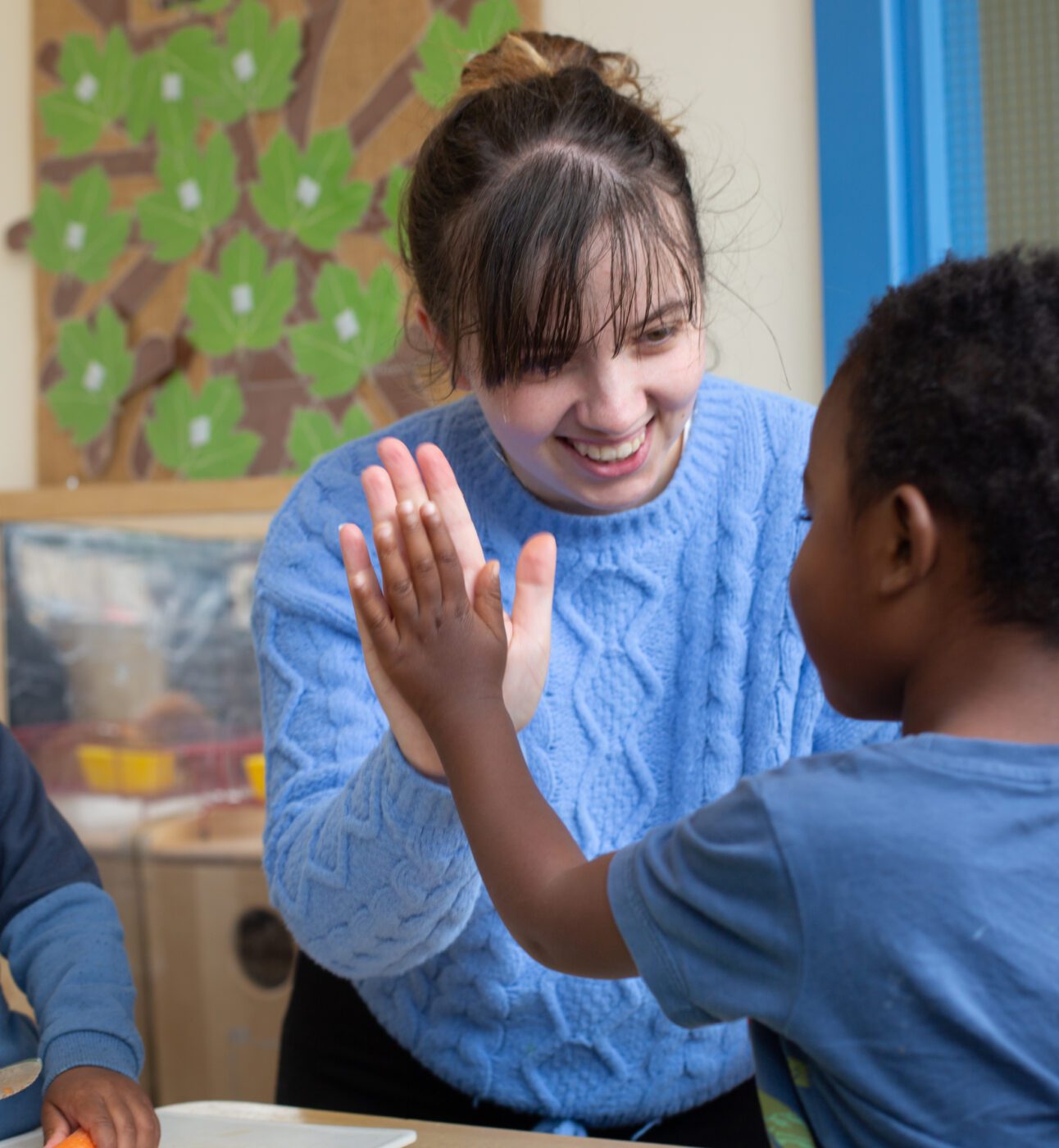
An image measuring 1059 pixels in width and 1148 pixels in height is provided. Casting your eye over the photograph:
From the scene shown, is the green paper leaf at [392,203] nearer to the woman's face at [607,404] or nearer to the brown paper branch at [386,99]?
the brown paper branch at [386,99]

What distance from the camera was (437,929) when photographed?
81cm

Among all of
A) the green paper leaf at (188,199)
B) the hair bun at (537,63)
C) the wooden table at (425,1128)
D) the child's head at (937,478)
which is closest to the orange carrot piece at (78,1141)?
the wooden table at (425,1128)

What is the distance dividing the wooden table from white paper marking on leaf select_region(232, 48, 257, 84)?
157 centimetres

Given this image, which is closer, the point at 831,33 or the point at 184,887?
the point at 831,33

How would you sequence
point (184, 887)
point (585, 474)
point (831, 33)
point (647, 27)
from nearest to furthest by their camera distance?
point (585, 474) < point (831, 33) < point (647, 27) < point (184, 887)

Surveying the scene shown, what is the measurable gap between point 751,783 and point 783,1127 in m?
0.16

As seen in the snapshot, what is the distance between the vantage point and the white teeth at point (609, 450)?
2.87ft

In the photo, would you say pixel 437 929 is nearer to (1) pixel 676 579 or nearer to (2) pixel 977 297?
(1) pixel 676 579

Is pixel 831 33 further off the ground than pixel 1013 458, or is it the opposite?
pixel 831 33

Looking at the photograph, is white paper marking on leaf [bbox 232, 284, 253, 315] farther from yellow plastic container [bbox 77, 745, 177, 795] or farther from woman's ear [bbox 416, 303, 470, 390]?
woman's ear [bbox 416, 303, 470, 390]

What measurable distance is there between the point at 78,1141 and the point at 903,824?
1.61ft

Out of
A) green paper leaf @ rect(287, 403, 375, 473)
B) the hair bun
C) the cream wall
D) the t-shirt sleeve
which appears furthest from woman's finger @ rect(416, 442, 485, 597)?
green paper leaf @ rect(287, 403, 375, 473)

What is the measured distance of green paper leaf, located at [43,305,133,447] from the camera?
2.08m

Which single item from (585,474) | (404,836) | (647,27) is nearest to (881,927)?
(404,836)
